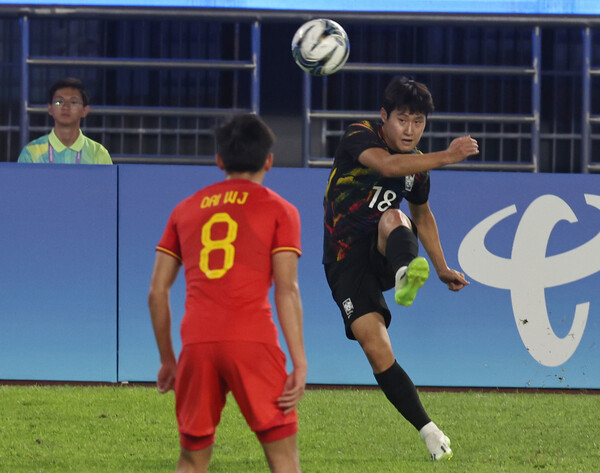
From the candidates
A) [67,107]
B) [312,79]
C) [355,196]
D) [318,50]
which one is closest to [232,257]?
[355,196]

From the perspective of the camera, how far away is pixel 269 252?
138 inches

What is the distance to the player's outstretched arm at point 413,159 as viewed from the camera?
16.8ft

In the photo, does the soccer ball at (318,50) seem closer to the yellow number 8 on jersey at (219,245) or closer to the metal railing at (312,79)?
the metal railing at (312,79)

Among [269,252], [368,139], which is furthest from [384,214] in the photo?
[269,252]

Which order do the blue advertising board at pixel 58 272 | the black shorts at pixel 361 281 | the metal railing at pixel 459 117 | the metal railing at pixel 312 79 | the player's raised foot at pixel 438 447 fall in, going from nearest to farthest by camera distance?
the player's raised foot at pixel 438 447 → the black shorts at pixel 361 281 → the blue advertising board at pixel 58 272 → the metal railing at pixel 312 79 → the metal railing at pixel 459 117

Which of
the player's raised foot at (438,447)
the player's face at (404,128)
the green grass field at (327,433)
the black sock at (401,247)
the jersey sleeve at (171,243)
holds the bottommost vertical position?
the green grass field at (327,433)

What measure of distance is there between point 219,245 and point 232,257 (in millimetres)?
58

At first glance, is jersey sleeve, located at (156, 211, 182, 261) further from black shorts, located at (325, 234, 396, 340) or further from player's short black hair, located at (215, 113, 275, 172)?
black shorts, located at (325, 234, 396, 340)

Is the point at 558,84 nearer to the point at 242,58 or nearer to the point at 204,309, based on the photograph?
the point at 242,58

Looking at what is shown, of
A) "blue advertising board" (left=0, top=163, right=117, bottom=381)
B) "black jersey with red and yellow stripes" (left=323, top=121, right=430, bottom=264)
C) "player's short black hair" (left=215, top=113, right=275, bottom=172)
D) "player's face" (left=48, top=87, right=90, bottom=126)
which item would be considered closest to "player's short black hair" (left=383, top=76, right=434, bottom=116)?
"black jersey with red and yellow stripes" (left=323, top=121, right=430, bottom=264)

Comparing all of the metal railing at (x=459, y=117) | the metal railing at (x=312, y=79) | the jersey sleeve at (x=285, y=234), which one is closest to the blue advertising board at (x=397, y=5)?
the metal railing at (x=312, y=79)

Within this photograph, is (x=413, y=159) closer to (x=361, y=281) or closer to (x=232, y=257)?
(x=361, y=281)

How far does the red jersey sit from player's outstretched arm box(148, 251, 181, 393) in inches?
2.9

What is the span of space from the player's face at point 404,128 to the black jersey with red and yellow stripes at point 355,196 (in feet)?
0.23
